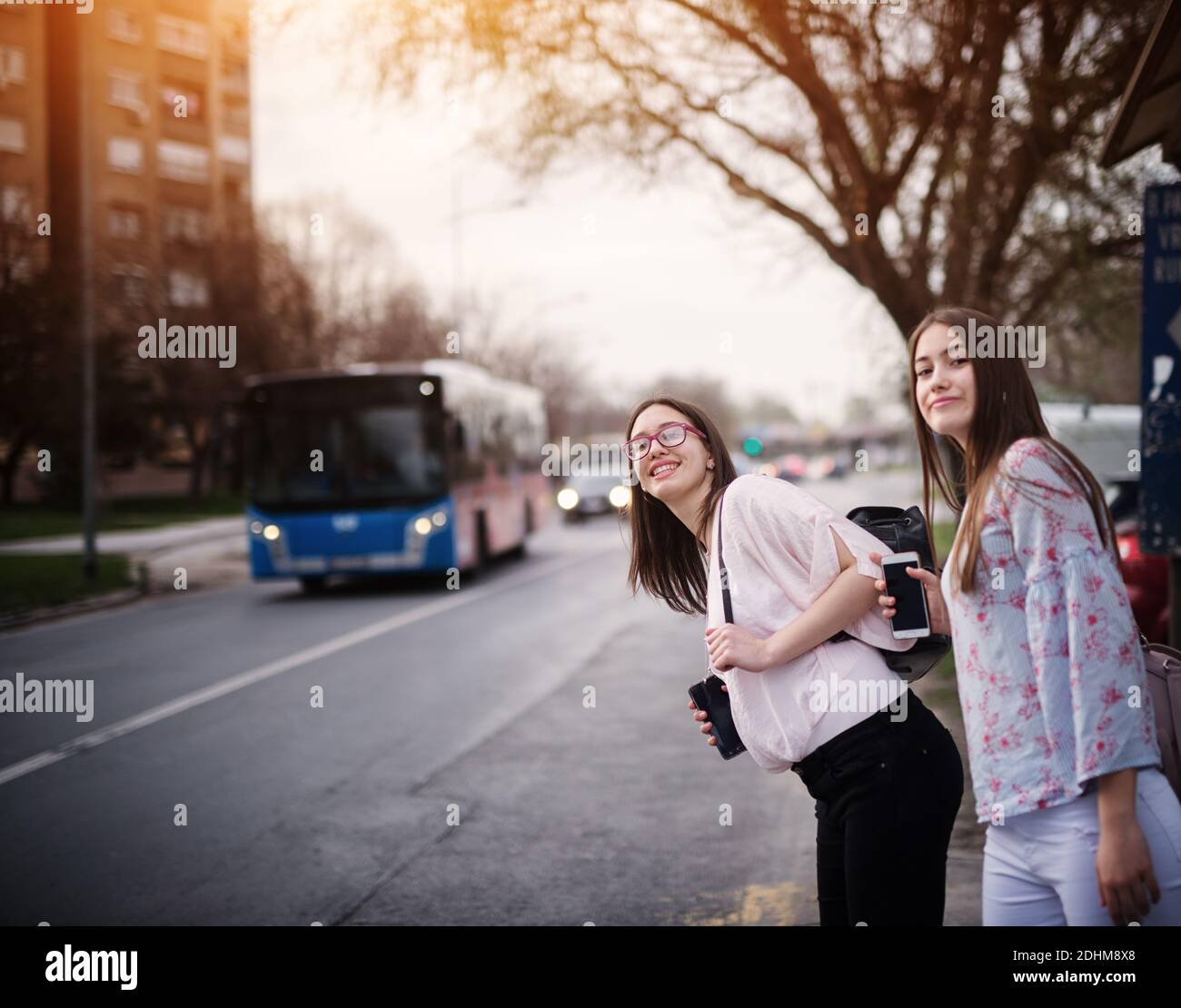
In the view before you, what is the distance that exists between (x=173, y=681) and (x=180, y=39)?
5447 cm

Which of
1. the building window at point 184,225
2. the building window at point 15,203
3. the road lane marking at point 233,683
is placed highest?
the building window at point 184,225

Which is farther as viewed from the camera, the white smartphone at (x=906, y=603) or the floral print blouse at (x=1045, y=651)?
the white smartphone at (x=906, y=603)

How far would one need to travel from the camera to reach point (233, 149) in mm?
61094

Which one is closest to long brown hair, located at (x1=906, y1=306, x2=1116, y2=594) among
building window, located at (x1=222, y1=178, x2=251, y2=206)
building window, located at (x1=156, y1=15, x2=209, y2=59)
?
building window, located at (x1=222, y1=178, x2=251, y2=206)

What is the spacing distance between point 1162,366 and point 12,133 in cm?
3597

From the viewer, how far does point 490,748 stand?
25.0ft

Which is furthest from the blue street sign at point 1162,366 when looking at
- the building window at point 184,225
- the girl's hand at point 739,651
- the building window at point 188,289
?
the building window at point 184,225

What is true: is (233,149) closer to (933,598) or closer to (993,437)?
(933,598)

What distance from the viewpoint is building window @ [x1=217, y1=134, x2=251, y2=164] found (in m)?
60.2

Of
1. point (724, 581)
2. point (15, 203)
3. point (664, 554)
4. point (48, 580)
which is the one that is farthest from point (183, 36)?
point (724, 581)

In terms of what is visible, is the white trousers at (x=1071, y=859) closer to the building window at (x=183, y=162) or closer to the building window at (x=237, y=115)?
the building window at (x=183, y=162)

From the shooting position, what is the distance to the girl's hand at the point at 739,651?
2438 millimetres

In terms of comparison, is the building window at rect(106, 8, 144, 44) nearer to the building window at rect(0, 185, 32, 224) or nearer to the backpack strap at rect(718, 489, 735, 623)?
the building window at rect(0, 185, 32, 224)

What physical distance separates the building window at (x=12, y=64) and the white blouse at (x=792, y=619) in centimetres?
2867
